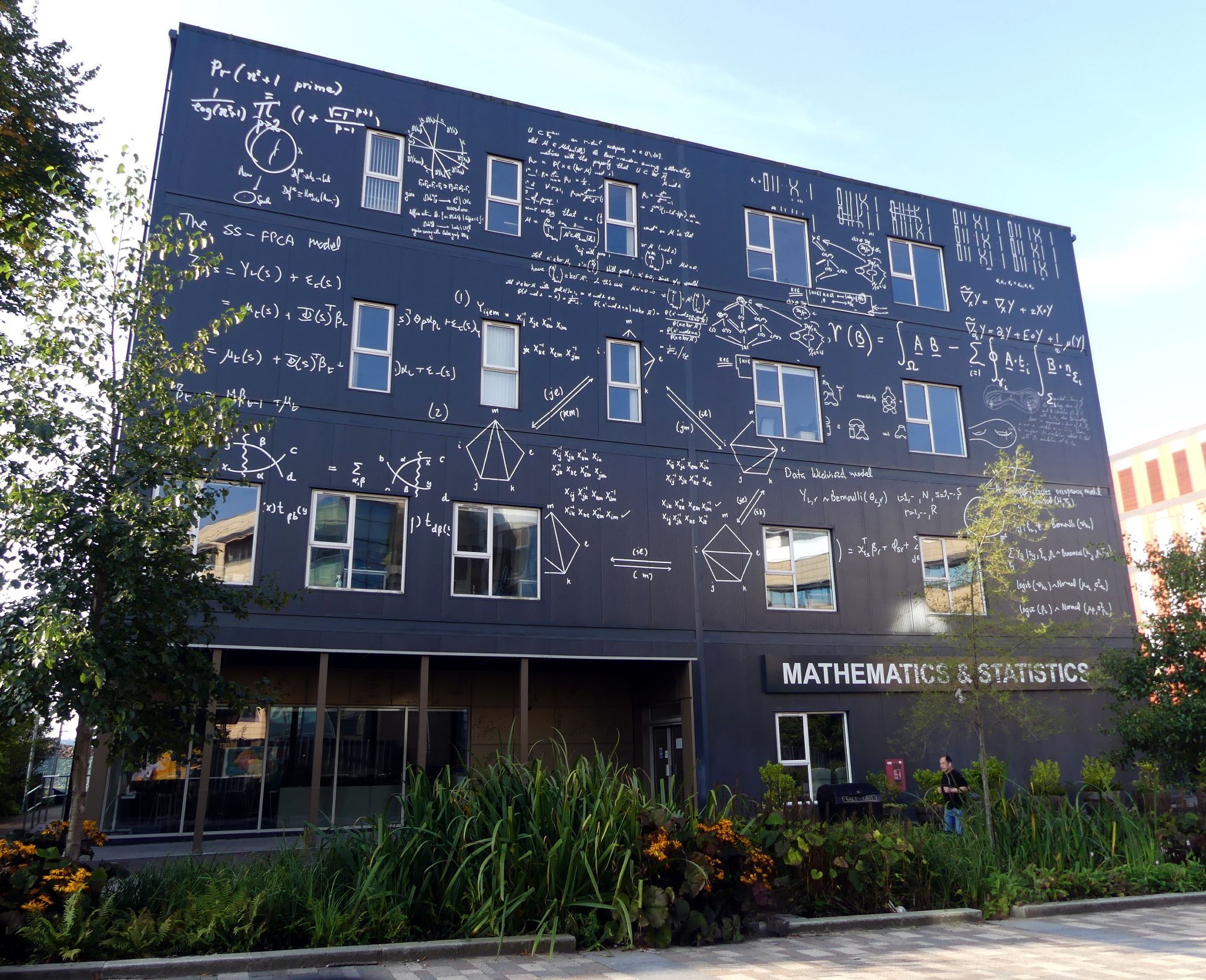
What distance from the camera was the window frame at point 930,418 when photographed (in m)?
21.8

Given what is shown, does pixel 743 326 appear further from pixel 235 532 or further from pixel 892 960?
pixel 892 960

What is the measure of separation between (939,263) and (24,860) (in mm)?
21784

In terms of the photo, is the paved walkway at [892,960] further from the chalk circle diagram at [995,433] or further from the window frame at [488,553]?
the chalk circle diagram at [995,433]

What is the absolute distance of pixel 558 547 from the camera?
17938 millimetres

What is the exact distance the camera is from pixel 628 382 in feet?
64.0

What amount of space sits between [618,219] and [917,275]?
7.62 meters

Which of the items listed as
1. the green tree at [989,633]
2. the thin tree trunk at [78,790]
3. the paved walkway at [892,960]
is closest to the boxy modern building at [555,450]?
the green tree at [989,633]

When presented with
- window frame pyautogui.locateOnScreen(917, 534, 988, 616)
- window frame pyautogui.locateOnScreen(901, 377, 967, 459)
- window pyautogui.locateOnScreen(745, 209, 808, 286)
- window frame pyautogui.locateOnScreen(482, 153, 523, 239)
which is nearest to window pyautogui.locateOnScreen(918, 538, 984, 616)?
window frame pyautogui.locateOnScreen(917, 534, 988, 616)

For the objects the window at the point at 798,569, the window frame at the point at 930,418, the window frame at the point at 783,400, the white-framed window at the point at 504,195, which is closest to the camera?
the white-framed window at the point at 504,195

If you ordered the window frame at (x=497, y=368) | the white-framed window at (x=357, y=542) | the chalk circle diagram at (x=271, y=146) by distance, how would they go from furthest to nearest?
the window frame at (x=497, y=368), the chalk circle diagram at (x=271, y=146), the white-framed window at (x=357, y=542)

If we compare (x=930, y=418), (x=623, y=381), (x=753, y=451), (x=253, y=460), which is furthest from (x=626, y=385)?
(x=930, y=418)

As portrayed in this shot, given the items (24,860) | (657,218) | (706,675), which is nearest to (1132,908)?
(706,675)

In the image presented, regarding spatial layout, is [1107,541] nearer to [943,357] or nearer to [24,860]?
[943,357]

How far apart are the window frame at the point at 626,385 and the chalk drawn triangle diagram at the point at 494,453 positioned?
2.13 metres
